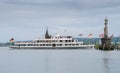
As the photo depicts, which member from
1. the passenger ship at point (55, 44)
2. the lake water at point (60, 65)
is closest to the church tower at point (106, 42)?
the passenger ship at point (55, 44)

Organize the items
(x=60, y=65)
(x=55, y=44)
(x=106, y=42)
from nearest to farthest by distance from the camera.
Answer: (x=60, y=65) → (x=106, y=42) → (x=55, y=44)

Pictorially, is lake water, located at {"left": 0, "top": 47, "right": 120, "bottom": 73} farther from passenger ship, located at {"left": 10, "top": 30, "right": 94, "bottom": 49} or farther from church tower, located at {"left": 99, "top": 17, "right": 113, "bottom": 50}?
passenger ship, located at {"left": 10, "top": 30, "right": 94, "bottom": 49}

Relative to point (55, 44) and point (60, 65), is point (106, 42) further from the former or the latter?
point (60, 65)

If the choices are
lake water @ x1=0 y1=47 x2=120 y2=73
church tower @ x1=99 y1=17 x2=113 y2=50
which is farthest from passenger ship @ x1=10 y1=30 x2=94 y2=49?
lake water @ x1=0 y1=47 x2=120 y2=73

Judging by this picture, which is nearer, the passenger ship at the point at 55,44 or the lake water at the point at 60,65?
the lake water at the point at 60,65

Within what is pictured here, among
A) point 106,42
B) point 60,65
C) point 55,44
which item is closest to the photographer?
point 60,65

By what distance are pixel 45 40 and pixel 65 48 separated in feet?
37.9

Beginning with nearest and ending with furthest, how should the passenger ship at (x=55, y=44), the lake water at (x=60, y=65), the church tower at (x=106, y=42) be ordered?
the lake water at (x=60, y=65), the church tower at (x=106, y=42), the passenger ship at (x=55, y=44)

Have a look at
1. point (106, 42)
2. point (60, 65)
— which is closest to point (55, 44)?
point (106, 42)

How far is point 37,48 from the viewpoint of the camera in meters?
186

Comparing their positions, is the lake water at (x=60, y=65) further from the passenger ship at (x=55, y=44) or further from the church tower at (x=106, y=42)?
the passenger ship at (x=55, y=44)

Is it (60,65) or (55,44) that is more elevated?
(55,44)

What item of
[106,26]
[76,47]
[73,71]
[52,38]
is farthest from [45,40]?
[73,71]

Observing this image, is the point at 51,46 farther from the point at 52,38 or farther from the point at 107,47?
the point at 107,47
